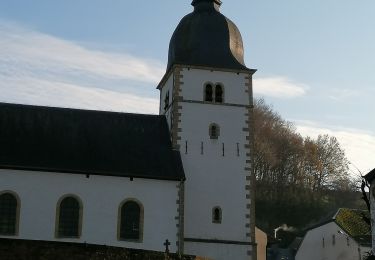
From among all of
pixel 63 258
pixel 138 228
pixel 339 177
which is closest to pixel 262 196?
pixel 339 177

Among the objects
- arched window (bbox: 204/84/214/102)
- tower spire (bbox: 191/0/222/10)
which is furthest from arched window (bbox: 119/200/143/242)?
tower spire (bbox: 191/0/222/10)

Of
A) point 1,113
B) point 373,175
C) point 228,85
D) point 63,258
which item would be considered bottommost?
point 63,258

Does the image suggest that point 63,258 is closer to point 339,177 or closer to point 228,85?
point 228,85

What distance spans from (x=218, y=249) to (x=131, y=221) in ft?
13.6

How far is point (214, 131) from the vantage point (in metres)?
28.6

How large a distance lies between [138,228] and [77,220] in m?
2.60

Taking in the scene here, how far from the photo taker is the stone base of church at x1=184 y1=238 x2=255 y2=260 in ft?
86.8

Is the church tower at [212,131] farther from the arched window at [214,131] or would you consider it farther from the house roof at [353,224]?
the house roof at [353,224]

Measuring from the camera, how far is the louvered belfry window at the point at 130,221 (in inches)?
1005

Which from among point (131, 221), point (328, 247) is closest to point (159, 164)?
point (131, 221)

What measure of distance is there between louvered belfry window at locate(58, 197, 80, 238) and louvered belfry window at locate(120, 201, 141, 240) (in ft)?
6.22

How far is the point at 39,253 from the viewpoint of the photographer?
17.8 m

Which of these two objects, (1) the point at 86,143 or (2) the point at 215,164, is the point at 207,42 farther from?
(1) the point at 86,143

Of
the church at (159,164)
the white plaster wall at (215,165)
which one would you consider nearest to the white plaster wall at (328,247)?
the white plaster wall at (215,165)
